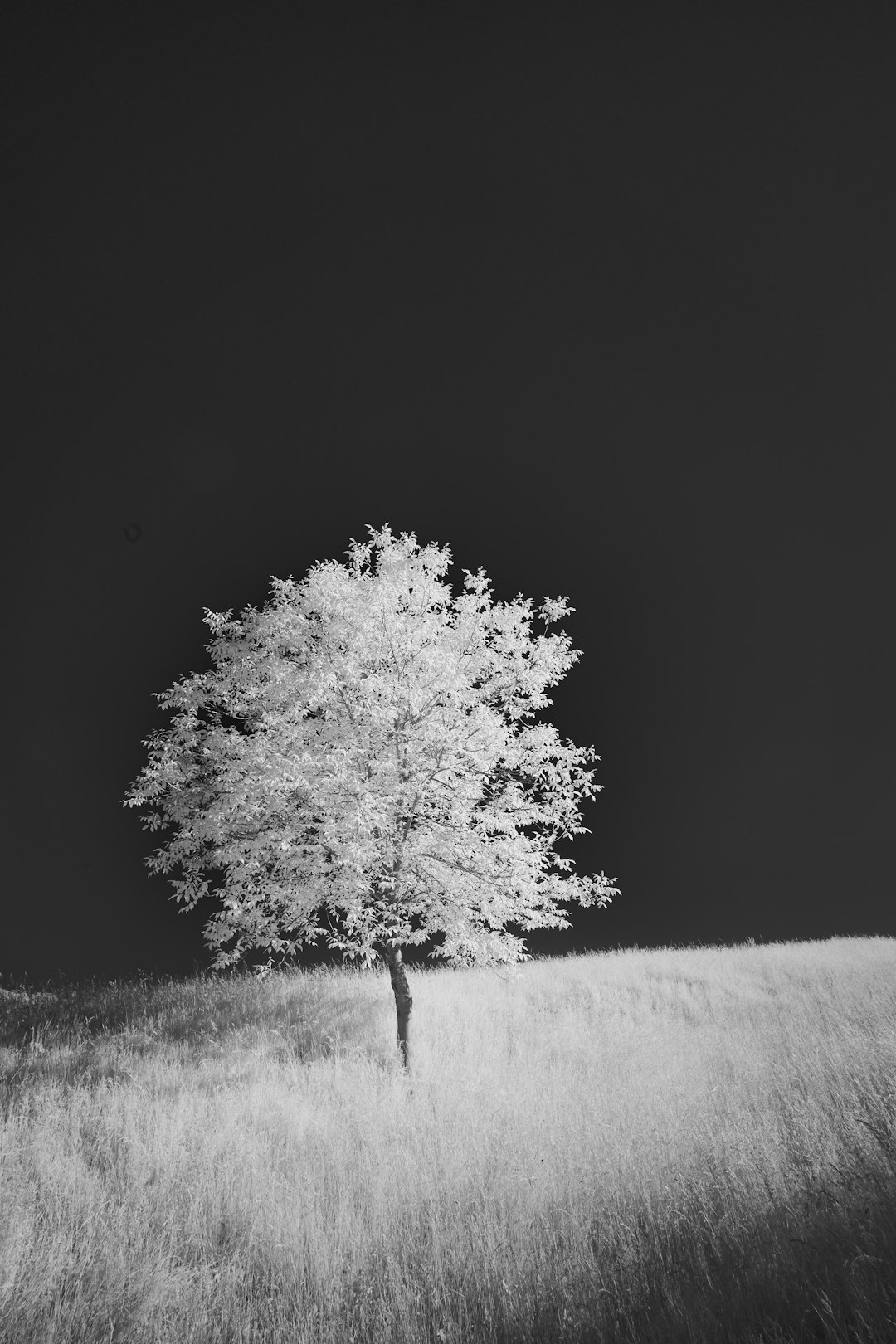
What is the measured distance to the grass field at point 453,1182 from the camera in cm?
535

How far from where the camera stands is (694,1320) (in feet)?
16.0

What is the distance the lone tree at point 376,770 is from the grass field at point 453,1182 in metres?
2.63

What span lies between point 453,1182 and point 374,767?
21.6 ft

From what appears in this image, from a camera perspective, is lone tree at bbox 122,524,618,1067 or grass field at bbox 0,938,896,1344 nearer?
grass field at bbox 0,938,896,1344

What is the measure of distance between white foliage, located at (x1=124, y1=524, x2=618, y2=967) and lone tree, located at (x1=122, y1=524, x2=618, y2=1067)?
1.5 inches

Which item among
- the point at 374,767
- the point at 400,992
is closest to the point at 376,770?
the point at 374,767

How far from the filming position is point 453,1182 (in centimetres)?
785

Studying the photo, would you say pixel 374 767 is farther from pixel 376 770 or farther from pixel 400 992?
pixel 400 992

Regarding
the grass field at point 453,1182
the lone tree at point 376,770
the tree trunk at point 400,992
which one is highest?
the lone tree at point 376,770

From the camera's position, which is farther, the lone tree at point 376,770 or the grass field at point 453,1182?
the lone tree at point 376,770

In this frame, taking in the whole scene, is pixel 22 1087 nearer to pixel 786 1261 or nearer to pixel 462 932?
pixel 462 932

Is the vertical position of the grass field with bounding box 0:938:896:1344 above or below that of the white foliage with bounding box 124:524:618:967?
below

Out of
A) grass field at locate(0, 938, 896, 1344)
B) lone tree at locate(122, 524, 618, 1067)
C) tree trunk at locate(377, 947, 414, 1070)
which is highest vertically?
lone tree at locate(122, 524, 618, 1067)

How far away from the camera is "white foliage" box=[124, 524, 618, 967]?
12.6m
